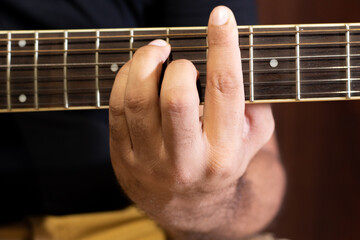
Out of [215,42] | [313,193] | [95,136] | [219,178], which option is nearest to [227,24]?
[215,42]

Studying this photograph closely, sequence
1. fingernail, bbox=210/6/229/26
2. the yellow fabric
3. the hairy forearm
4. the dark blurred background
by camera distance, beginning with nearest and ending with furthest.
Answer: fingernail, bbox=210/6/229/26 < the hairy forearm < the yellow fabric < the dark blurred background

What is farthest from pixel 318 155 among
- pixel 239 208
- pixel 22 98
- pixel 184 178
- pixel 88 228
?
pixel 22 98

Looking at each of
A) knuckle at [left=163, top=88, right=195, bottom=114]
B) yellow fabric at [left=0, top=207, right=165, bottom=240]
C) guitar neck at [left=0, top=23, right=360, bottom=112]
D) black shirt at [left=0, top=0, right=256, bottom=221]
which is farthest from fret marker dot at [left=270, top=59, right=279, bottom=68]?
yellow fabric at [left=0, top=207, right=165, bottom=240]

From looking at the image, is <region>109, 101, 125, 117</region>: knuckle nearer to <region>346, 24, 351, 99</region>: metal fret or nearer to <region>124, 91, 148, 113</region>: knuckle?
<region>124, 91, 148, 113</region>: knuckle

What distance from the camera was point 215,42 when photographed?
1.21 ft

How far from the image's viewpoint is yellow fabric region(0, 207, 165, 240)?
71cm

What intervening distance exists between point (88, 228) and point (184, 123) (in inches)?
19.2

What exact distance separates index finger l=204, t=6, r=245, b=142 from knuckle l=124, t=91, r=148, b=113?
66 millimetres

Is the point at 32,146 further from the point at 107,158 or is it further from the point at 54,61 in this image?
the point at 54,61

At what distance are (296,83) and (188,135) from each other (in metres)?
0.14

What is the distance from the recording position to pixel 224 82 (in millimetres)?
379

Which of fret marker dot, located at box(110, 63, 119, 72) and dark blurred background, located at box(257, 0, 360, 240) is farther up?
fret marker dot, located at box(110, 63, 119, 72)

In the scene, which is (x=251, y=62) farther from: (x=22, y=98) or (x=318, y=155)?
(x=318, y=155)

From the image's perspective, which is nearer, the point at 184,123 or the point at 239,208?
the point at 184,123
